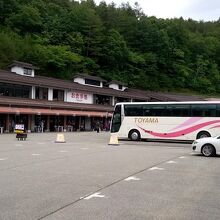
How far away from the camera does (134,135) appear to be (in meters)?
33.7

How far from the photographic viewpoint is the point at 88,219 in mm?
6641

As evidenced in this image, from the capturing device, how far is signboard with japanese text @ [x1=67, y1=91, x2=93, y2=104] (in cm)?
5674

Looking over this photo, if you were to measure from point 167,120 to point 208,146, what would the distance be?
11.8 m

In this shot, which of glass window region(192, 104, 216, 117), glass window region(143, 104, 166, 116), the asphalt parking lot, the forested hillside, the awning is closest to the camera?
the asphalt parking lot

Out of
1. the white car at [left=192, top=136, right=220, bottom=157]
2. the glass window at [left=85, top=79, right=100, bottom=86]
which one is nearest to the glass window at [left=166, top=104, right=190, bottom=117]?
the white car at [left=192, top=136, right=220, bottom=157]

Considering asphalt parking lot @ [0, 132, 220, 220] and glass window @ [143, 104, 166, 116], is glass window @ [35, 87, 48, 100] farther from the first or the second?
asphalt parking lot @ [0, 132, 220, 220]

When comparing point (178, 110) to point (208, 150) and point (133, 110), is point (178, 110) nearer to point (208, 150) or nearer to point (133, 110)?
point (133, 110)

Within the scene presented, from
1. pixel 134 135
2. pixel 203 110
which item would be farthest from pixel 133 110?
pixel 203 110

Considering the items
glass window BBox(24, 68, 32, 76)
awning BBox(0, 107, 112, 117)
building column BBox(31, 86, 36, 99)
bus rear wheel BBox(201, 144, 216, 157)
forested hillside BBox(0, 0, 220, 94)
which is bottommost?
bus rear wheel BBox(201, 144, 216, 157)

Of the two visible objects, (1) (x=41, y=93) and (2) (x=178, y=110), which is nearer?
(2) (x=178, y=110)

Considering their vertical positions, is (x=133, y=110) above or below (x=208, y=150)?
above

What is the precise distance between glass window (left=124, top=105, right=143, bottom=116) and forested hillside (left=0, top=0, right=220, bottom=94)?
126 ft

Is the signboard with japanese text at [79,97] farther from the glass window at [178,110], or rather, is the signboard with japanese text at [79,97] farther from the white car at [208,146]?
the white car at [208,146]

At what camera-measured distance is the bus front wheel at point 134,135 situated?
33.5 m
